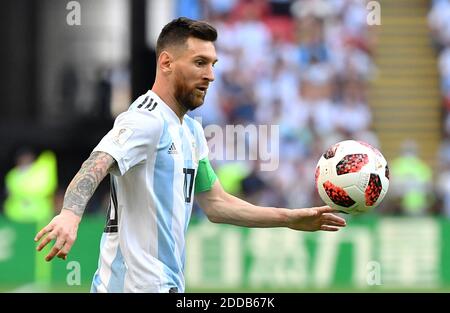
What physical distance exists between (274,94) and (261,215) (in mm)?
12070

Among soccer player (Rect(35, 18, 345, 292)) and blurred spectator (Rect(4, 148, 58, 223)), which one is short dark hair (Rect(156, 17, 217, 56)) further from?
blurred spectator (Rect(4, 148, 58, 223))

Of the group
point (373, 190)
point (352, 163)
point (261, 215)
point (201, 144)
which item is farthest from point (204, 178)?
point (373, 190)

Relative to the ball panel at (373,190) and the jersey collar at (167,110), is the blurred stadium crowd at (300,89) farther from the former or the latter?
the jersey collar at (167,110)

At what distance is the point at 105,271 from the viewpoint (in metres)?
5.34

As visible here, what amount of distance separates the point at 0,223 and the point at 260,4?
7168 mm

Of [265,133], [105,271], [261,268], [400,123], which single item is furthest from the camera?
[400,123]

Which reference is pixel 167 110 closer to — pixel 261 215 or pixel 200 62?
pixel 200 62

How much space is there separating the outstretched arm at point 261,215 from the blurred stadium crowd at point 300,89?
33.0 feet

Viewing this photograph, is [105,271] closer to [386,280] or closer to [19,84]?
[386,280]

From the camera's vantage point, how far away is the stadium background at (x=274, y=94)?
1444 cm

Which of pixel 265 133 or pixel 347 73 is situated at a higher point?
pixel 347 73

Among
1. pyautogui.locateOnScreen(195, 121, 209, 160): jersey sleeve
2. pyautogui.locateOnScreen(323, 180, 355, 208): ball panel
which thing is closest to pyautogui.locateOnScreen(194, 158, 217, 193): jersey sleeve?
pyautogui.locateOnScreen(195, 121, 209, 160): jersey sleeve

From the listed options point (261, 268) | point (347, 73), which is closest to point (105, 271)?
point (261, 268)

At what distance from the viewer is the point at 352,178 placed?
5.72 metres
